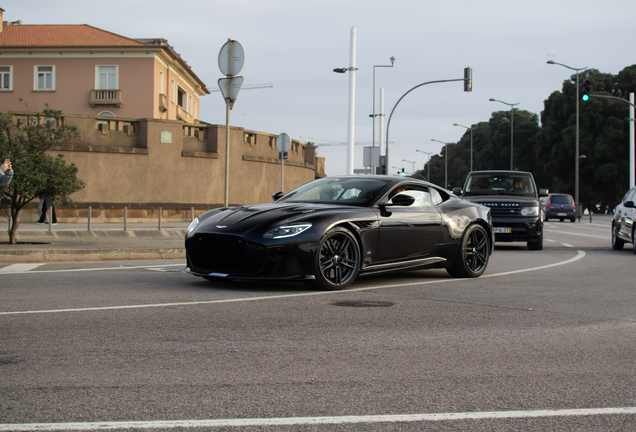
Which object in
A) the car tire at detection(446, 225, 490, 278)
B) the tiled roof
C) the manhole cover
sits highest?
the tiled roof

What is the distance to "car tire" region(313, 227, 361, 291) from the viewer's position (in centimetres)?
787

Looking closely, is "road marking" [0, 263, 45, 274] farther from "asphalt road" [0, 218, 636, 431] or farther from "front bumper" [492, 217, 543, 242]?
"front bumper" [492, 217, 543, 242]

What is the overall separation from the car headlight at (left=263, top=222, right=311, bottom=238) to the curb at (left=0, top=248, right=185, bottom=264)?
18.6ft

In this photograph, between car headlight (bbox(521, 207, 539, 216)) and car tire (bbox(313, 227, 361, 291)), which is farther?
car headlight (bbox(521, 207, 539, 216))

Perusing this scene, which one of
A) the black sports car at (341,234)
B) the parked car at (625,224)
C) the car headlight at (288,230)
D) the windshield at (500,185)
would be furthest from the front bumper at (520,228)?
the car headlight at (288,230)

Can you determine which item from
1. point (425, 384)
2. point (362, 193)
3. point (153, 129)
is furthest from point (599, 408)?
point (153, 129)

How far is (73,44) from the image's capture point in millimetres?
41625

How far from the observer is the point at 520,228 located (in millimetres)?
15867

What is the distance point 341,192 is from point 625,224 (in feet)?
31.1

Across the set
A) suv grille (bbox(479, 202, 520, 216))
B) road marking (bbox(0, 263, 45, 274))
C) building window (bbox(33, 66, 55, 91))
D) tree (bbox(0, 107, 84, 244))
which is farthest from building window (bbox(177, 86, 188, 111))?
road marking (bbox(0, 263, 45, 274))

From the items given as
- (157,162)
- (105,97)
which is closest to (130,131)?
(157,162)

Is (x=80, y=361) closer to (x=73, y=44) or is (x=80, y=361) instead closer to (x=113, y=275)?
(x=113, y=275)

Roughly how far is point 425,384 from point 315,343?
4.03 ft

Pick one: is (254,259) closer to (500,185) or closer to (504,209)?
(504,209)
